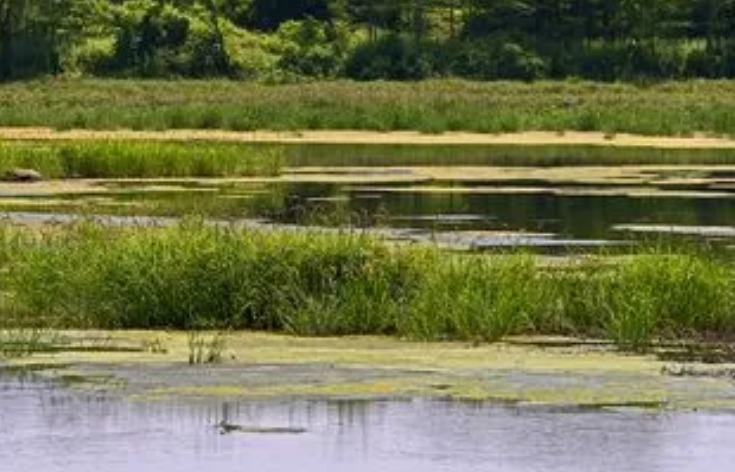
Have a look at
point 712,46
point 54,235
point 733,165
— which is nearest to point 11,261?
point 54,235

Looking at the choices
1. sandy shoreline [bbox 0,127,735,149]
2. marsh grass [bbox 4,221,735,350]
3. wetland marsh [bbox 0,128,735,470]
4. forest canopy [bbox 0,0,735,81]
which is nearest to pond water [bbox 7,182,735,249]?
wetland marsh [bbox 0,128,735,470]

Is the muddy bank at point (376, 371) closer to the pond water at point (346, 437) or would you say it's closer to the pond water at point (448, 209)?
the pond water at point (346, 437)

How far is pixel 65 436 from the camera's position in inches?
603

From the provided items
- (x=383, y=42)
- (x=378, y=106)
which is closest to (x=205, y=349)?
(x=378, y=106)

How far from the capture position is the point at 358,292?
1983 centimetres

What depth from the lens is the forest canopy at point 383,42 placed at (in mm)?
85500

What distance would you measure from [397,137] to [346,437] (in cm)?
4896

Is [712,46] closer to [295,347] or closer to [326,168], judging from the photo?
[326,168]

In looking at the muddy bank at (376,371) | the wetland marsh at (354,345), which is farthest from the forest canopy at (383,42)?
the muddy bank at (376,371)

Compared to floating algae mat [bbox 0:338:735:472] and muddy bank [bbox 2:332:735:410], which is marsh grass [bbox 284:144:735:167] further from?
floating algae mat [bbox 0:338:735:472]

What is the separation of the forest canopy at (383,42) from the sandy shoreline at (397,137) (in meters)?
19.5

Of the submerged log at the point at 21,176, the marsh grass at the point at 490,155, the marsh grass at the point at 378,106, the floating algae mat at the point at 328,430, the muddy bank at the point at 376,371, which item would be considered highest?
the floating algae mat at the point at 328,430

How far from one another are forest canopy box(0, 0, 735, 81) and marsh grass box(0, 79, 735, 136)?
347cm

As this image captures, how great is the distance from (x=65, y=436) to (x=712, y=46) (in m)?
72.5
